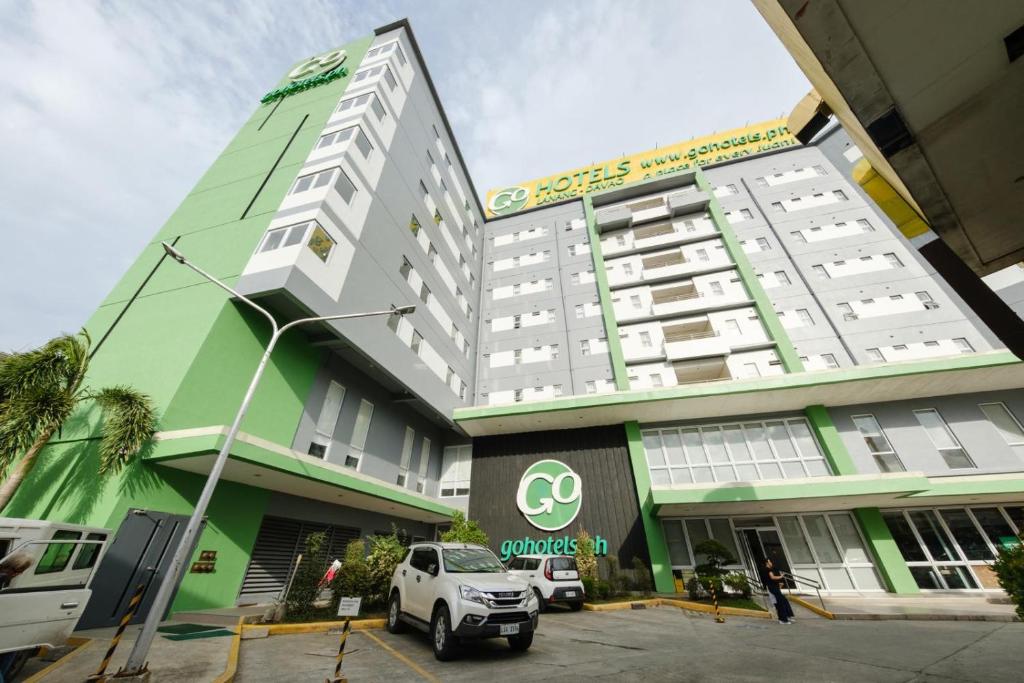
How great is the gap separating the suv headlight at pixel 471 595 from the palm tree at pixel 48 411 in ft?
32.9

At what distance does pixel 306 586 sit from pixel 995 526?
84.7 ft

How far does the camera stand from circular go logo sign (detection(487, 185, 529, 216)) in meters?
36.8

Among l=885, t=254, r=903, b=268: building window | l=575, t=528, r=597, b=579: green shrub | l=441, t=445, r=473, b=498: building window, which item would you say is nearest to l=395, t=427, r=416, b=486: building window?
l=441, t=445, r=473, b=498: building window

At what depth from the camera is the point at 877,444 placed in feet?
56.8

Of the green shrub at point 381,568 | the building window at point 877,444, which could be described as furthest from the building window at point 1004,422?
the green shrub at point 381,568

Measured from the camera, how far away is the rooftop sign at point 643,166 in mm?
31516

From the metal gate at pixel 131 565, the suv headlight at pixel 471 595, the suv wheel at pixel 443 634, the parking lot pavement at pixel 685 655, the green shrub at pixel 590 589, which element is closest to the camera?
the parking lot pavement at pixel 685 655

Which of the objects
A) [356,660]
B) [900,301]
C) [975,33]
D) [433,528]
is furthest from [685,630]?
[900,301]

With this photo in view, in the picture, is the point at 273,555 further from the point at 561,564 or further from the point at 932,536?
the point at 932,536

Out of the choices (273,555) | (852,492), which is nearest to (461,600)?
(273,555)

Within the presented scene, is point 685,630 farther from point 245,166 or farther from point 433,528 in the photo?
point 245,166

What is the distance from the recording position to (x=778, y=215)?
2698 centimetres

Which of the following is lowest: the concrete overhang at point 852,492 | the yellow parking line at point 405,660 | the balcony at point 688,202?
the yellow parking line at point 405,660

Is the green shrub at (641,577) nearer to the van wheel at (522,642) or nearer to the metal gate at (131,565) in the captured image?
the van wheel at (522,642)
